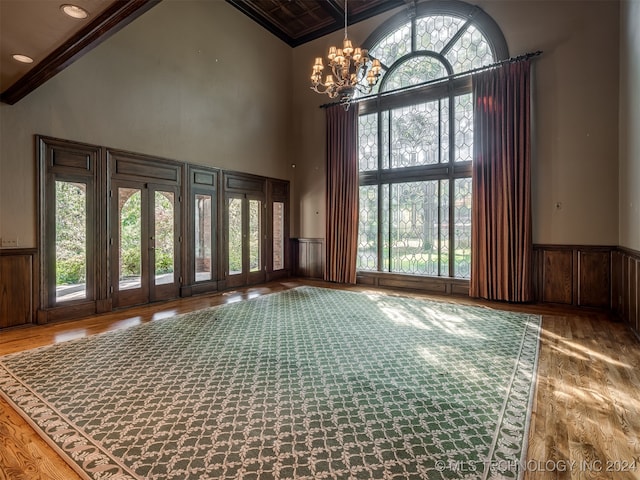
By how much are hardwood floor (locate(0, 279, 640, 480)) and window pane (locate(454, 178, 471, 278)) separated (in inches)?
73.4


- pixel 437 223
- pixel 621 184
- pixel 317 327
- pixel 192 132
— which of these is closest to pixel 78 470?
pixel 317 327

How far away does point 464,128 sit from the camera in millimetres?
6383

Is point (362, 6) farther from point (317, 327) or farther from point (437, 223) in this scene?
point (317, 327)

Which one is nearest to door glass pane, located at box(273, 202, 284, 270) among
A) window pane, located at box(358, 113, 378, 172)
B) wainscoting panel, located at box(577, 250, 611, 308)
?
window pane, located at box(358, 113, 378, 172)

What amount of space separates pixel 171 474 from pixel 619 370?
3.86m

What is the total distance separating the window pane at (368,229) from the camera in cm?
751

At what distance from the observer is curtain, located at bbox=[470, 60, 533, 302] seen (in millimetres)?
5645

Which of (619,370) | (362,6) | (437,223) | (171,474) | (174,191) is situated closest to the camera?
(171,474)

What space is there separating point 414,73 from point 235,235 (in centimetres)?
523

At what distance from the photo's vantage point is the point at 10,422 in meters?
2.25

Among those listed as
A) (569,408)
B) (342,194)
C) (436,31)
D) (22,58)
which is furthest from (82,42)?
(436,31)

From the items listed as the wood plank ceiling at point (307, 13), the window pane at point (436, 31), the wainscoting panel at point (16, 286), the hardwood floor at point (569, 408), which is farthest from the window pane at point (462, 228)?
the wainscoting panel at point (16, 286)

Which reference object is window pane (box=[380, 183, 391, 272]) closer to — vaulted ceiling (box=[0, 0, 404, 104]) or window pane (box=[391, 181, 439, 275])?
window pane (box=[391, 181, 439, 275])

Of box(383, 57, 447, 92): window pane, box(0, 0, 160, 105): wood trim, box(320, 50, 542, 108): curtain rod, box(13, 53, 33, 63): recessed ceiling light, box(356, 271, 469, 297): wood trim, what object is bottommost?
box(356, 271, 469, 297): wood trim
